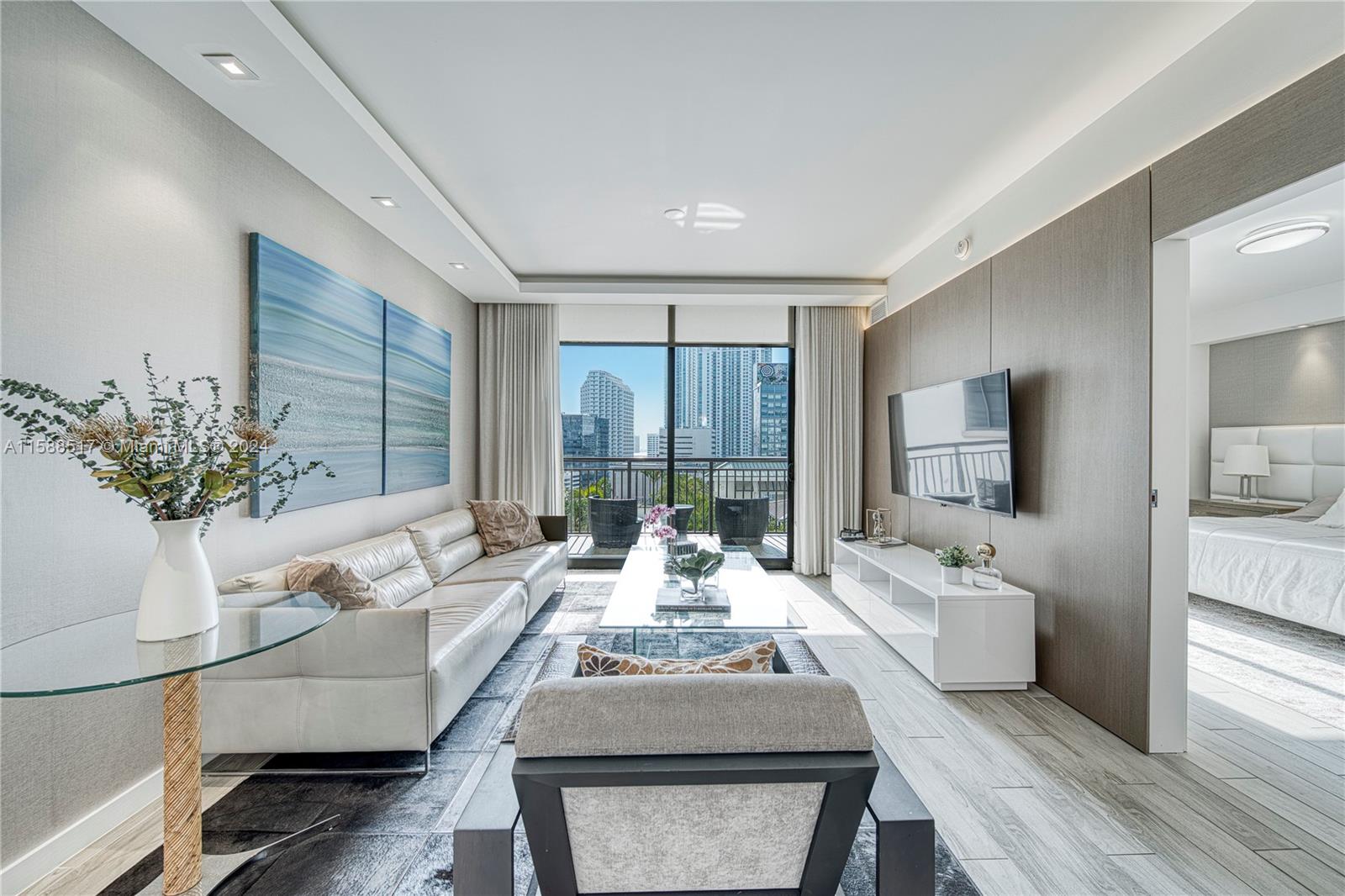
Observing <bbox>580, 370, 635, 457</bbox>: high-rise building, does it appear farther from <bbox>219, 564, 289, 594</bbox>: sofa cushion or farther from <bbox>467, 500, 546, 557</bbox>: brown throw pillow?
<bbox>219, 564, 289, 594</bbox>: sofa cushion

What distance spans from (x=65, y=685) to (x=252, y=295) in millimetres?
1785

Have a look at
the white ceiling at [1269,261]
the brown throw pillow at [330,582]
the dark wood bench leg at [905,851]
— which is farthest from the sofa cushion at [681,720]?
the white ceiling at [1269,261]

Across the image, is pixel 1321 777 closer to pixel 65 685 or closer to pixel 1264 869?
pixel 1264 869

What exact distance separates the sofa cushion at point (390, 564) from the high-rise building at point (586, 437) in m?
2.40

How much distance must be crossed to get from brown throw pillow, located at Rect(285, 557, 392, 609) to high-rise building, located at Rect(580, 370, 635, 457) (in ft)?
12.0

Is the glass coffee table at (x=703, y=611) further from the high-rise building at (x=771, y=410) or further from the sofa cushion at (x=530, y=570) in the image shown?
the high-rise building at (x=771, y=410)

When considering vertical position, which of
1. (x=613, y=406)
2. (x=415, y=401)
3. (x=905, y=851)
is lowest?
(x=905, y=851)

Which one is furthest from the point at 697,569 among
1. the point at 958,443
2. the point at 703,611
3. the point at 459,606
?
the point at 958,443

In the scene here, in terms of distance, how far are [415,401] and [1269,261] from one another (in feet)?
19.8

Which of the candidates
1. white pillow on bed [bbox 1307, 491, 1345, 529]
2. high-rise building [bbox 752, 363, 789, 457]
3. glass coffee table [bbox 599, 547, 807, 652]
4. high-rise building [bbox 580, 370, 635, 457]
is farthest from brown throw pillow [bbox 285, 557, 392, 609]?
white pillow on bed [bbox 1307, 491, 1345, 529]

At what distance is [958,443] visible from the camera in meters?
3.57

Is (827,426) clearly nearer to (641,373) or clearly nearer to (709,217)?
(641,373)

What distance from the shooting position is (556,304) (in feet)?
18.1

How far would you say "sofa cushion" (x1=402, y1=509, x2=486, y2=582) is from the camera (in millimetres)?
3609
